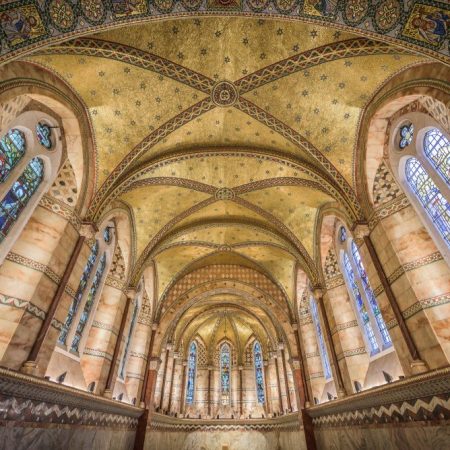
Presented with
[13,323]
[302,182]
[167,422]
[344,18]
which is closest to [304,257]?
[302,182]

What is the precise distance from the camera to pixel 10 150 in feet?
23.1

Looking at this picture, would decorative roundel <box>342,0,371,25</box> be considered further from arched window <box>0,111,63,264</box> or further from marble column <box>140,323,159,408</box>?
marble column <box>140,323,159,408</box>

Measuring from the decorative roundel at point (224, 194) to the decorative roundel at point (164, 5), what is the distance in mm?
8024

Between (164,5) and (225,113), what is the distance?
4832mm

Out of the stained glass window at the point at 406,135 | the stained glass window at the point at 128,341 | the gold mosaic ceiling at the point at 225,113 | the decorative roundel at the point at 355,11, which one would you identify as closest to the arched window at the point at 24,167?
the gold mosaic ceiling at the point at 225,113

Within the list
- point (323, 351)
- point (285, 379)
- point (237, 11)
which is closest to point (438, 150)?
point (237, 11)

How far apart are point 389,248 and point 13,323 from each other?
9.29 m

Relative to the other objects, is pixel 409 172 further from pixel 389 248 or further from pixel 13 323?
pixel 13 323

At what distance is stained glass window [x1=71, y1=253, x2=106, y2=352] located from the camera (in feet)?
31.9

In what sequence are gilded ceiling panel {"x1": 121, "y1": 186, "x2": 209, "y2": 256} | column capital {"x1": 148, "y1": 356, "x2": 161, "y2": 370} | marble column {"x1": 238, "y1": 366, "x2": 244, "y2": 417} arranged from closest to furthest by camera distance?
gilded ceiling panel {"x1": 121, "y1": 186, "x2": 209, "y2": 256}
column capital {"x1": 148, "y1": 356, "x2": 161, "y2": 370}
marble column {"x1": 238, "y1": 366, "x2": 244, "y2": 417}

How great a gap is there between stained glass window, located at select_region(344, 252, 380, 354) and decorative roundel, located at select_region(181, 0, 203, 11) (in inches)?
367

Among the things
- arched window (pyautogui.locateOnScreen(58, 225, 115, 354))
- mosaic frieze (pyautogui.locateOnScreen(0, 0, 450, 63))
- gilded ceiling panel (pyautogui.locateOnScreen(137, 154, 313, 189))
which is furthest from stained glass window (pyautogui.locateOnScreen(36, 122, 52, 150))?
mosaic frieze (pyautogui.locateOnScreen(0, 0, 450, 63))

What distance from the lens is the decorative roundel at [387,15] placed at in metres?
4.81

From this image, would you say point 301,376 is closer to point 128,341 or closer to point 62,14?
point 128,341
